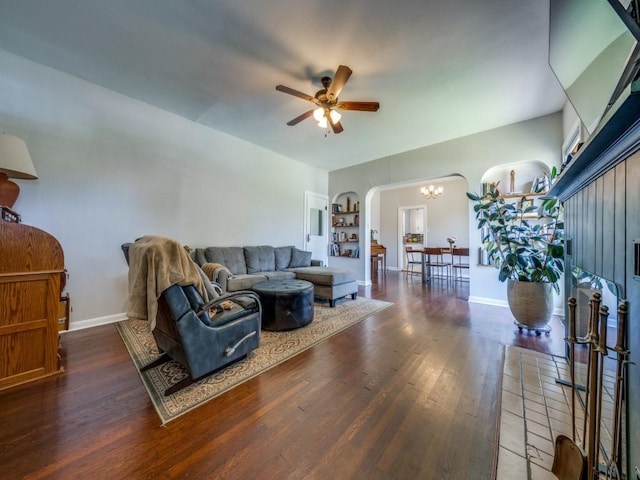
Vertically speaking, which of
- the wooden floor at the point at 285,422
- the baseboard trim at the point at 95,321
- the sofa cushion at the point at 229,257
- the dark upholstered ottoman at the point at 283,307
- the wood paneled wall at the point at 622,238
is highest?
the wood paneled wall at the point at 622,238

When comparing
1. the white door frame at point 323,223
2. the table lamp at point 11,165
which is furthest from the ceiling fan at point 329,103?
the white door frame at point 323,223

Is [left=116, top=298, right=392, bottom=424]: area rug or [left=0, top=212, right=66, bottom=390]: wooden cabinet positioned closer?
[left=116, top=298, right=392, bottom=424]: area rug

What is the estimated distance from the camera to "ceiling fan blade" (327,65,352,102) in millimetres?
2213

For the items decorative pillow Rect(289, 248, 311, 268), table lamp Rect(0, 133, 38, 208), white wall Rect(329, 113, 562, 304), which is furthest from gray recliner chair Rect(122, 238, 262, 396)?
white wall Rect(329, 113, 562, 304)

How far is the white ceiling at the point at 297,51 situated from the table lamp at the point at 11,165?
3.41 ft

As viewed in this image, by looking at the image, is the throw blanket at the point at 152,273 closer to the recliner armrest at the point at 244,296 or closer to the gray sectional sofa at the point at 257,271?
the recliner armrest at the point at 244,296

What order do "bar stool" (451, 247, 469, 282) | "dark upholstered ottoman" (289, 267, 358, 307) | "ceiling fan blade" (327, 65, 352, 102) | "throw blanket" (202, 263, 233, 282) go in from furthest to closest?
1. "bar stool" (451, 247, 469, 282)
2. "dark upholstered ottoman" (289, 267, 358, 307)
3. "throw blanket" (202, 263, 233, 282)
4. "ceiling fan blade" (327, 65, 352, 102)

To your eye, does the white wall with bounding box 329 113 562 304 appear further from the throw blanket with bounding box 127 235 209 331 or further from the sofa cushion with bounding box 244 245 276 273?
the throw blanket with bounding box 127 235 209 331

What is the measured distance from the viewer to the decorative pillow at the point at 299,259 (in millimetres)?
4883

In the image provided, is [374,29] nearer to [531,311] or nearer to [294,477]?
[294,477]

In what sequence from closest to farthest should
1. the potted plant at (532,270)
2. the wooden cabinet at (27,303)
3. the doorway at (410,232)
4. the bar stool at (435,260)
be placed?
the wooden cabinet at (27,303) → the potted plant at (532,270) → the bar stool at (435,260) → the doorway at (410,232)

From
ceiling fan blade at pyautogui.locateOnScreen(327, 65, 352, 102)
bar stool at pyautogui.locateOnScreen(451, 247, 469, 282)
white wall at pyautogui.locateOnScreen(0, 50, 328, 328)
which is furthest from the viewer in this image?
bar stool at pyautogui.locateOnScreen(451, 247, 469, 282)

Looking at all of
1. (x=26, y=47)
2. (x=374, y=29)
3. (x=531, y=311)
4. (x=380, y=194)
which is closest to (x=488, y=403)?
(x=531, y=311)

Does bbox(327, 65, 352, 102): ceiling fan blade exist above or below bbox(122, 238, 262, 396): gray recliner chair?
above
